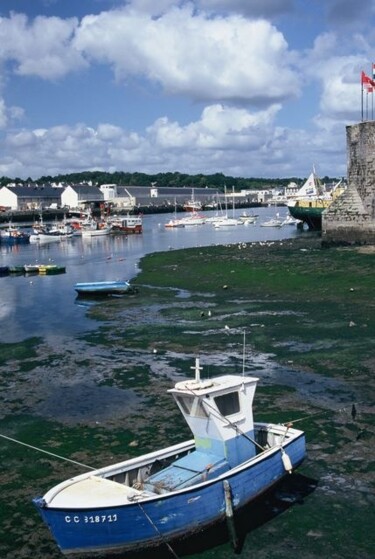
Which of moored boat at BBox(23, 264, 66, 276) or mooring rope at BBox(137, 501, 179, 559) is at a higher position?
moored boat at BBox(23, 264, 66, 276)

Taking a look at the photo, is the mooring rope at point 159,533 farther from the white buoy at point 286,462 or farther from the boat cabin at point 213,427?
the white buoy at point 286,462

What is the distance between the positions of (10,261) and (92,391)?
47.6m

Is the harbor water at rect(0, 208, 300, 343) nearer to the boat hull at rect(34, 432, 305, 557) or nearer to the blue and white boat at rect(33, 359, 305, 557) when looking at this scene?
the blue and white boat at rect(33, 359, 305, 557)

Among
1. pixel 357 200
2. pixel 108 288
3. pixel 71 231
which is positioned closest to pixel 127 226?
pixel 71 231

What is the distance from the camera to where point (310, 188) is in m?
105

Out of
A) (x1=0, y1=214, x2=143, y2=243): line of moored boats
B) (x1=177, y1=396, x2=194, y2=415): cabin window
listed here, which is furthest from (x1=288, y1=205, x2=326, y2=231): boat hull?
(x1=177, y1=396, x2=194, y2=415): cabin window

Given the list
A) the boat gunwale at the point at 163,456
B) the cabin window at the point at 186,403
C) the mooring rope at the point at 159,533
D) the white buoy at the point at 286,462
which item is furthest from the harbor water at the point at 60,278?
the mooring rope at the point at 159,533

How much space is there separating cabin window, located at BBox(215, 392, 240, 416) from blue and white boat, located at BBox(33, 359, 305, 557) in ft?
0.06

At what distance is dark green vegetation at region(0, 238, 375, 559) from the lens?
10852mm

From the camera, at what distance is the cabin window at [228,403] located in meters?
11.5

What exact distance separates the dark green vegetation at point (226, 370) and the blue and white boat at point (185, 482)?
624 millimetres

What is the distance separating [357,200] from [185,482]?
135ft

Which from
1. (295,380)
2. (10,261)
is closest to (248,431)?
(295,380)

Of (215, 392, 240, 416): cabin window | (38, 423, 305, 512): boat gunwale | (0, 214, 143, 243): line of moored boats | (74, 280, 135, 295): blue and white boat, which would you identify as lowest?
(38, 423, 305, 512): boat gunwale
